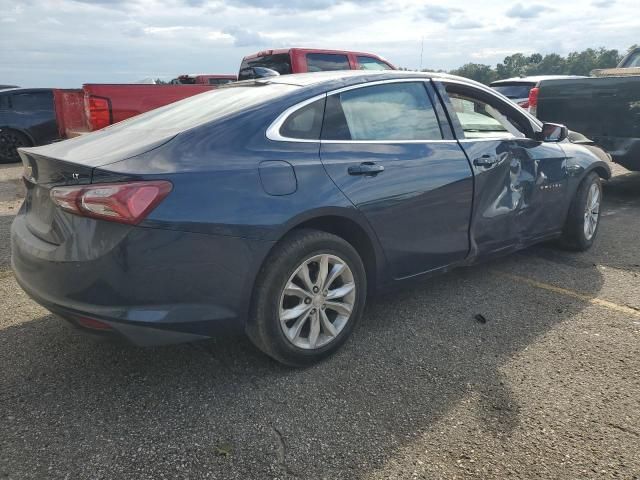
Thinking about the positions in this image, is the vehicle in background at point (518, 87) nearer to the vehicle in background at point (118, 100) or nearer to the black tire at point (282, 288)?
the vehicle in background at point (118, 100)

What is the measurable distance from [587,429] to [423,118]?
2077 millimetres

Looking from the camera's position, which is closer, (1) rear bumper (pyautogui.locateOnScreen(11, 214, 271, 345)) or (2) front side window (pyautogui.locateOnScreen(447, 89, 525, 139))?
(1) rear bumper (pyautogui.locateOnScreen(11, 214, 271, 345))

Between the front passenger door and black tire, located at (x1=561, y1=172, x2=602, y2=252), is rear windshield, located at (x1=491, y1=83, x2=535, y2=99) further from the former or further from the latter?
the front passenger door


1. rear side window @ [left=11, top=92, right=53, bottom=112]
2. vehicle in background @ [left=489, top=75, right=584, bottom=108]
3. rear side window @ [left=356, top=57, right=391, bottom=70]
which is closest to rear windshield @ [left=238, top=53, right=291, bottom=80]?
rear side window @ [left=356, top=57, right=391, bottom=70]

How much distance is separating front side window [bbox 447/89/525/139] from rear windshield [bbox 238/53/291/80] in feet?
17.1

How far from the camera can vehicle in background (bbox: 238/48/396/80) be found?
871cm

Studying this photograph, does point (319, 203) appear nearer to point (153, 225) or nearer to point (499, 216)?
point (153, 225)

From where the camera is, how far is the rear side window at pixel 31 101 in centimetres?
1171

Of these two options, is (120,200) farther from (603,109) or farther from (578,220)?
(603,109)

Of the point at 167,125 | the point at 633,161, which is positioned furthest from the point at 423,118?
the point at 633,161

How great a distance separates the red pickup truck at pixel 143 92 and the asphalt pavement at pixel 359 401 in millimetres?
3676

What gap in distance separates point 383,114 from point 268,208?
1.16 metres

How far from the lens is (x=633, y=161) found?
673cm

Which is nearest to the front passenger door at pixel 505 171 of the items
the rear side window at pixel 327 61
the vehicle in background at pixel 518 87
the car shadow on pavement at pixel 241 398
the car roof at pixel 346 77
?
→ the car roof at pixel 346 77
